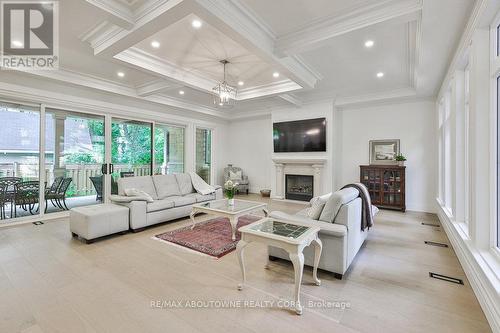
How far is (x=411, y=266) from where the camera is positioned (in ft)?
9.14

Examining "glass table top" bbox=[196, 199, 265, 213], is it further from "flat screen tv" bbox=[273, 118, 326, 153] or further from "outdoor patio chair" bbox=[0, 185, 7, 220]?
"outdoor patio chair" bbox=[0, 185, 7, 220]

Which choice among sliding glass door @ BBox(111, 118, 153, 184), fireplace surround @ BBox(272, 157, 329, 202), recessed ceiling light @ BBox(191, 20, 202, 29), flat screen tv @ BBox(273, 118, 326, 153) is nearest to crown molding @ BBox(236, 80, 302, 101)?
flat screen tv @ BBox(273, 118, 326, 153)

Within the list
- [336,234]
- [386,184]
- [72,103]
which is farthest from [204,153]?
[336,234]

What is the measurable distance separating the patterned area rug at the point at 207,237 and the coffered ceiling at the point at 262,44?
280 cm

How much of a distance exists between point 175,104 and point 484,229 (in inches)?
256

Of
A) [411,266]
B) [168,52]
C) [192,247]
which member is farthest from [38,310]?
[411,266]

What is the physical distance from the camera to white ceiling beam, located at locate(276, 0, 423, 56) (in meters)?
2.46

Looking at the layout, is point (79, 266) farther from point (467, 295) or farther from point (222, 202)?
point (467, 295)

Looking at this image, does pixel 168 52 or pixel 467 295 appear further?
pixel 168 52

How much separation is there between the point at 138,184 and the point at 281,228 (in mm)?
3429

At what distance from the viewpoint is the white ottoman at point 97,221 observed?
11.2 ft

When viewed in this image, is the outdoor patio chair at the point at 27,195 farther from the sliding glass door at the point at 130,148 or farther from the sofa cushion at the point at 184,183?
the sofa cushion at the point at 184,183

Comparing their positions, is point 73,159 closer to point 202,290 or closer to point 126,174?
point 126,174

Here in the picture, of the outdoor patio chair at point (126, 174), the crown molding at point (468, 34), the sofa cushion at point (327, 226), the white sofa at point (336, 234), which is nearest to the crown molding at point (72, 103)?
the outdoor patio chair at point (126, 174)
